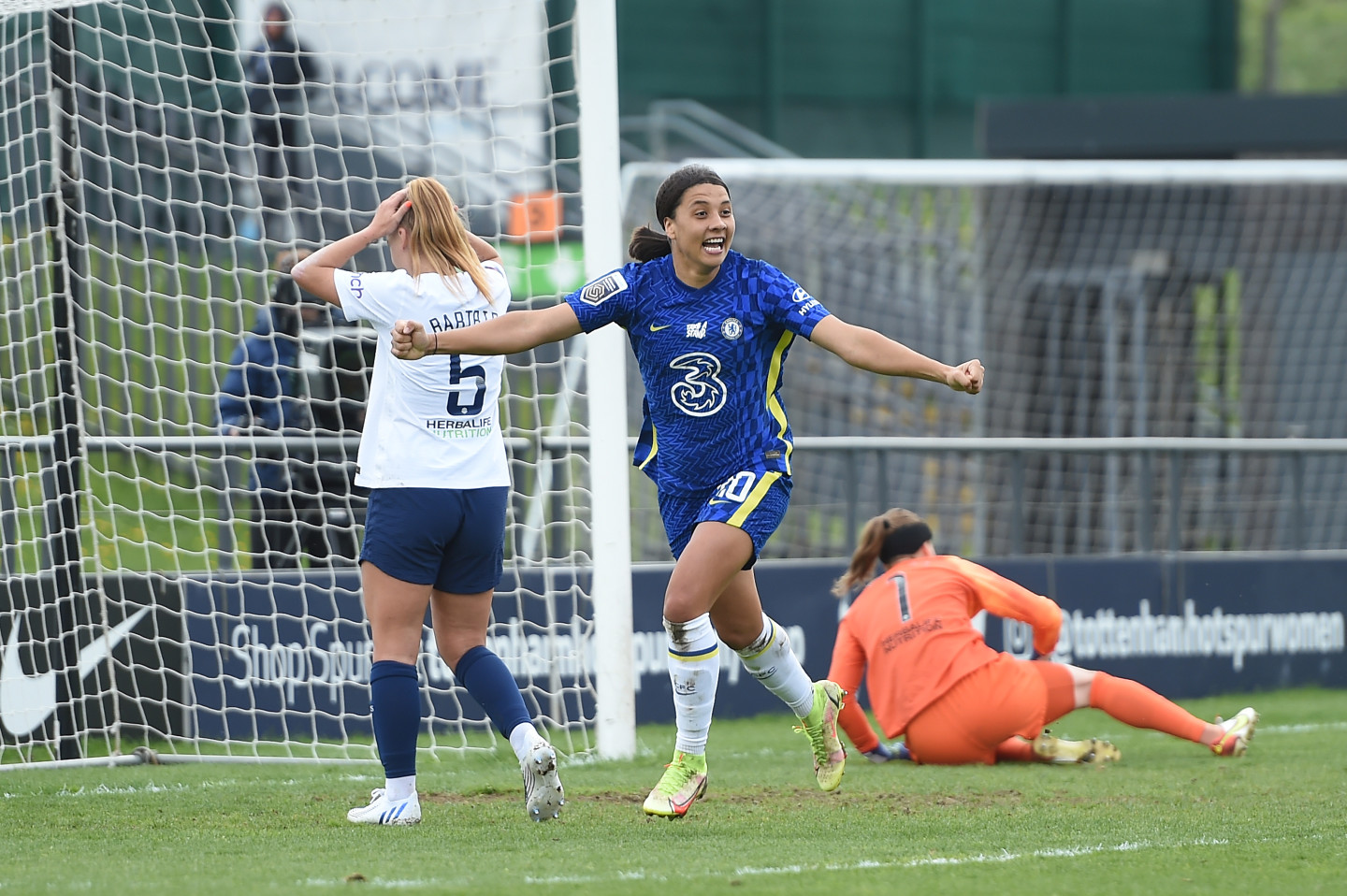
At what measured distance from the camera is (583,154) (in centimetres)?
716

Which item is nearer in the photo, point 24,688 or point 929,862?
point 929,862

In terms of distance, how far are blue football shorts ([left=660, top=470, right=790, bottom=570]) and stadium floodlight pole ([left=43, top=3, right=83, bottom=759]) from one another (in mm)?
3191

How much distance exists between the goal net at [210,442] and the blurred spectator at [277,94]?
36 millimetres

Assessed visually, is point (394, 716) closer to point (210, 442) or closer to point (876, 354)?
point (876, 354)

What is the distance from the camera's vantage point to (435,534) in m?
5.30

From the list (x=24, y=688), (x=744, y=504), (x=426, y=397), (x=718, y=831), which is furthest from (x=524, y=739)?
(x=24, y=688)

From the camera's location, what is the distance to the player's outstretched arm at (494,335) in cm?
484

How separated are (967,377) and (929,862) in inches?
54.2

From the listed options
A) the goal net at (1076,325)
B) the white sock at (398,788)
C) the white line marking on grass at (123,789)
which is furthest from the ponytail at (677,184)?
the goal net at (1076,325)

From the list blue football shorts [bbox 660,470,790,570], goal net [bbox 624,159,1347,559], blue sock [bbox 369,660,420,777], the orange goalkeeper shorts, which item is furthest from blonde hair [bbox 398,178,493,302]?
goal net [bbox 624,159,1347,559]

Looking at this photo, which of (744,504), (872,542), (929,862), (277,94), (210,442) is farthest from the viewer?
(277,94)

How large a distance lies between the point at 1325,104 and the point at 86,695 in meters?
11.3

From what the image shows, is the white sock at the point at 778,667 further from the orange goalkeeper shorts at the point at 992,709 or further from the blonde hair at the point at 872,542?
the blonde hair at the point at 872,542

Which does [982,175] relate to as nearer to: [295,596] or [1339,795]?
[295,596]
